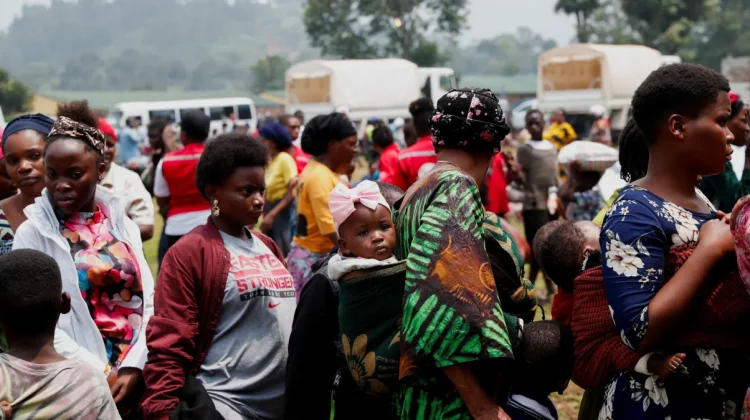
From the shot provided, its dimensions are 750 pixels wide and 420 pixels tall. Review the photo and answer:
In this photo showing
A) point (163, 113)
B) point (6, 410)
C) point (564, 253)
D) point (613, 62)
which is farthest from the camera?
point (163, 113)

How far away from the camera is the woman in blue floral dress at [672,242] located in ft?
8.39

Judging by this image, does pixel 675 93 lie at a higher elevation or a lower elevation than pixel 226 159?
higher

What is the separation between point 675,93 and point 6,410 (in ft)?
7.39

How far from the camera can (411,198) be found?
2967mm

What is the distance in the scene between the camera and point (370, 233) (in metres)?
3.10

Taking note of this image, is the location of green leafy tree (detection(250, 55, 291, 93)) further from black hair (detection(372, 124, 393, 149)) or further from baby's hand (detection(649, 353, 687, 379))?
baby's hand (detection(649, 353, 687, 379))

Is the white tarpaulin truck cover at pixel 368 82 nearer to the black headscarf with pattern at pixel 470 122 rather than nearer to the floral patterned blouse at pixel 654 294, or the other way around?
the black headscarf with pattern at pixel 470 122

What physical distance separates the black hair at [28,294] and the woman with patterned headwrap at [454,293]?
118 centimetres

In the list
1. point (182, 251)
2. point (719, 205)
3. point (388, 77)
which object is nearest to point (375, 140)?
point (719, 205)

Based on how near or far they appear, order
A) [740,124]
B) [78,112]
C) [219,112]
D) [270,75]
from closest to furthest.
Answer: [78,112], [740,124], [219,112], [270,75]

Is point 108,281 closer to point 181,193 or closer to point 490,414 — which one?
point 490,414

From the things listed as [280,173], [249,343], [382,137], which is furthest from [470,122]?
[382,137]

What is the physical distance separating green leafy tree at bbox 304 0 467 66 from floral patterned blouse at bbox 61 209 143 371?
203 feet

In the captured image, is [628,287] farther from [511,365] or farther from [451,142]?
[451,142]
